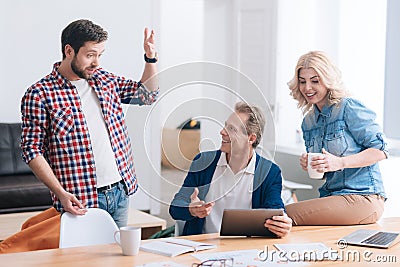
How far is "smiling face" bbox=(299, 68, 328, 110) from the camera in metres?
3.16

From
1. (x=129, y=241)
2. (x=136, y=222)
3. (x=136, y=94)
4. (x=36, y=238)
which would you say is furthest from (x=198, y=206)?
(x=136, y=222)

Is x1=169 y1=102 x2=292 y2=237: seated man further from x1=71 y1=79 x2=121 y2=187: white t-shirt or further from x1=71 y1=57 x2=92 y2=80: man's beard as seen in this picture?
x1=71 y1=57 x2=92 y2=80: man's beard

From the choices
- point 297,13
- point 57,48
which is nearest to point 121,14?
point 57,48

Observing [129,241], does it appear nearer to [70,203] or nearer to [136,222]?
[70,203]

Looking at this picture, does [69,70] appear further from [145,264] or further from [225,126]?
[145,264]

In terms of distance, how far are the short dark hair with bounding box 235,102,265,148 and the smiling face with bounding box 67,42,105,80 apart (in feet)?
2.32

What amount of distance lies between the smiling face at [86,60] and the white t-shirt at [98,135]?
75 millimetres

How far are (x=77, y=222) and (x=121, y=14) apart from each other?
11.4ft

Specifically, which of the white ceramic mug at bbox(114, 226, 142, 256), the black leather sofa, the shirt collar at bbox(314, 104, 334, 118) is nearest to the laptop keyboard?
the shirt collar at bbox(314, 104, 334, 118)

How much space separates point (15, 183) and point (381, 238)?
3218mm

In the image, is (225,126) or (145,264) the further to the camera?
(225,126)

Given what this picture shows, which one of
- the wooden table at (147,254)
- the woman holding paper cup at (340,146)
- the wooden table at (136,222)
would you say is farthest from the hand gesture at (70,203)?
the wooden table at (136,222)

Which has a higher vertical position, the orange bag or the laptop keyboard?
the laptop keyboard

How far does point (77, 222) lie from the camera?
8.77 ft
